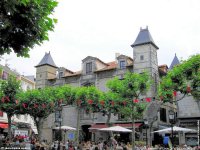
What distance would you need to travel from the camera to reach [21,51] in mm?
7277

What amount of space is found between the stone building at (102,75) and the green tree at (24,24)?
859 inches

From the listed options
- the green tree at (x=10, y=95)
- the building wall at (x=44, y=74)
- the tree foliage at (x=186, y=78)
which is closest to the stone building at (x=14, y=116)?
the building wall at (x=44, y=74)

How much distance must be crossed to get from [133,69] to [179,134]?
27.2 feet

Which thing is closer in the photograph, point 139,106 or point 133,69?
point 139,106

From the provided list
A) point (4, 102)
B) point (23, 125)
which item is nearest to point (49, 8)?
point (4, 102)

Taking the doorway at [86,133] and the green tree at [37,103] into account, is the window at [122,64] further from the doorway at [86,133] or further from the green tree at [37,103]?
the green tree at [37,103]

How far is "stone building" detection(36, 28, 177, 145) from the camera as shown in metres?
31.3

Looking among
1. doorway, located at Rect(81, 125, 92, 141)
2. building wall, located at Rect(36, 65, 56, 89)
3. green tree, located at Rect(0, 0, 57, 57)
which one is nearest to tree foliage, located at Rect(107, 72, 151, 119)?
doorway, located at Rect(81, 125, 92, 141)

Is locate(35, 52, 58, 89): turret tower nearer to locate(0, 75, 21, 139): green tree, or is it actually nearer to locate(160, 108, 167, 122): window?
locate(0, 75, 21, 139): green tree

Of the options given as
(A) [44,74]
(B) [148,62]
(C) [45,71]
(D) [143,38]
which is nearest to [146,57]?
(B) [148,62]

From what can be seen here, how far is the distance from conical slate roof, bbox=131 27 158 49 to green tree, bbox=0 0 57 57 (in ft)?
83.5

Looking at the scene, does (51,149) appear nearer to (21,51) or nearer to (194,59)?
(194,59)

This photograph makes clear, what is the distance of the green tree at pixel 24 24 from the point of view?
643 cm

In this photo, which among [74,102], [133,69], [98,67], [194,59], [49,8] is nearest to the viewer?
[49,8]
